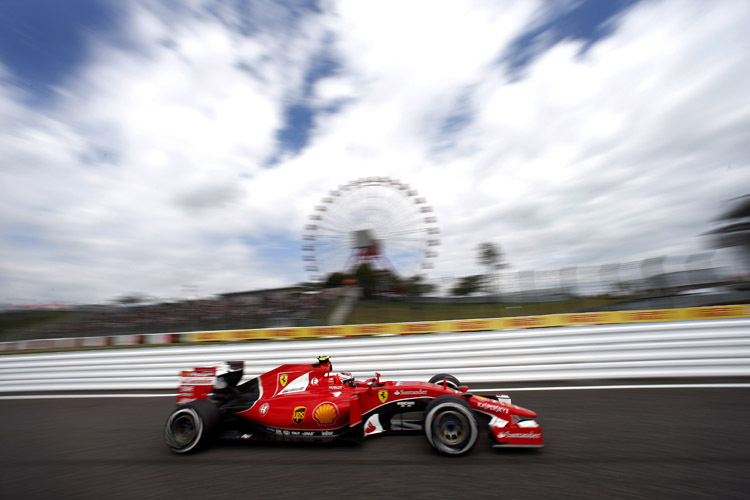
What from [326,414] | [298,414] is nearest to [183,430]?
[298,414]

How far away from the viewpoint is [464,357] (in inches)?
310

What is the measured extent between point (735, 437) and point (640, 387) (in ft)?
9.00

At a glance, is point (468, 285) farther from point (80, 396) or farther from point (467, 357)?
point (80, 396)

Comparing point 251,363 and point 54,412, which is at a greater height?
point 251,363

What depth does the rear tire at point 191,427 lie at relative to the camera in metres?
4.13

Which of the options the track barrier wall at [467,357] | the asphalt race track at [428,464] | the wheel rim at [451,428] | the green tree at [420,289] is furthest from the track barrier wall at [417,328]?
the wheel rim at [451,428]

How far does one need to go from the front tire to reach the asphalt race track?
0.13 m

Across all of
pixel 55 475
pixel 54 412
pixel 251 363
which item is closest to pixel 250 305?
pixel 251 363

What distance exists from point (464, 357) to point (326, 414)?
4.37m

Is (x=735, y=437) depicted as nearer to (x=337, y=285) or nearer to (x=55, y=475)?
(x=55, y=475)

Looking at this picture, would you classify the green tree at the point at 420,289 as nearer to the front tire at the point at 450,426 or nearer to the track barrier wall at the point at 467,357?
the track barrier wall at the point at 467,357

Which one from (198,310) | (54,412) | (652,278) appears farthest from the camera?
(198,310)

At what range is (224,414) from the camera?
14.7ft

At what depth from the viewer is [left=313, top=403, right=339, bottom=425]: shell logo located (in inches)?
164
